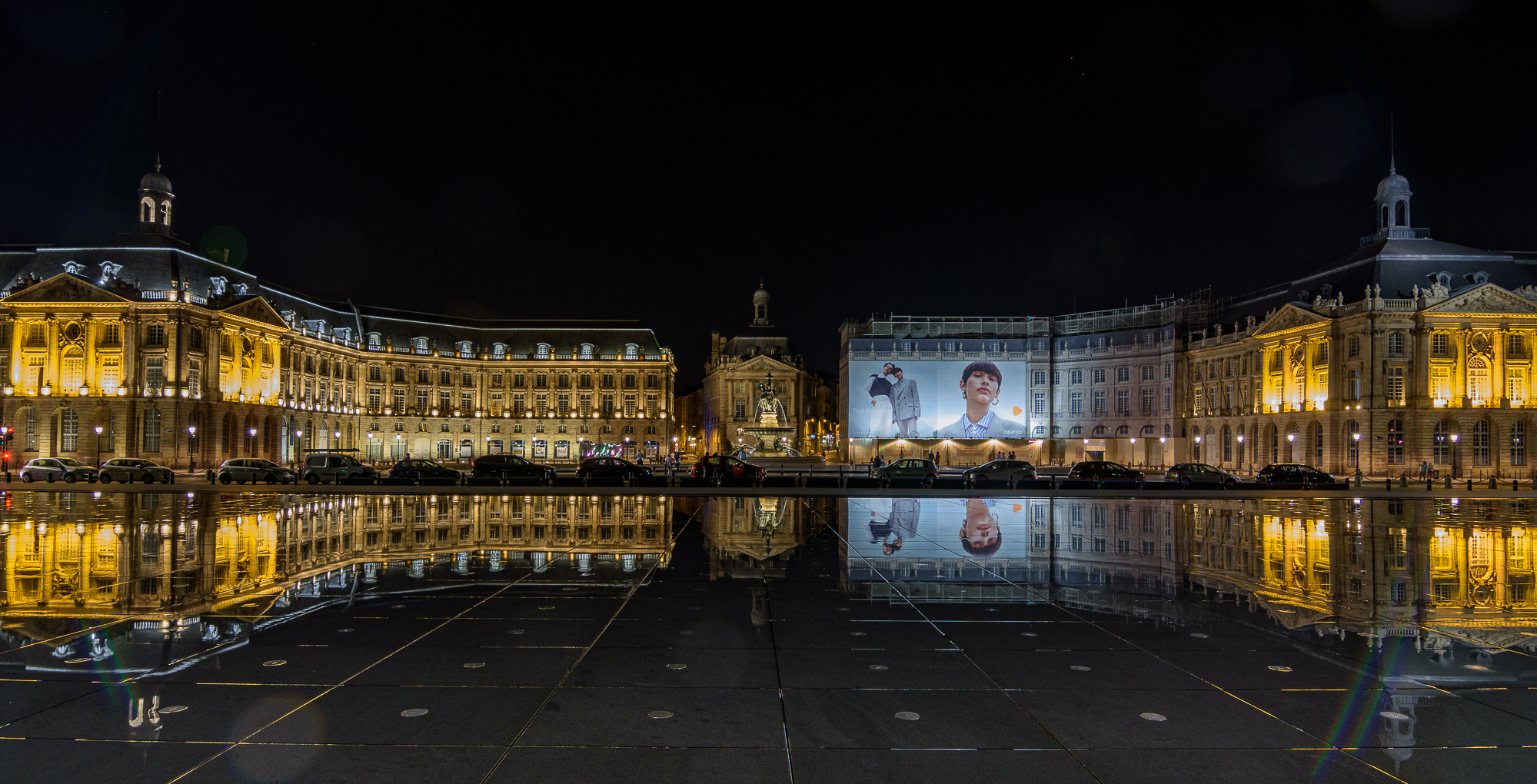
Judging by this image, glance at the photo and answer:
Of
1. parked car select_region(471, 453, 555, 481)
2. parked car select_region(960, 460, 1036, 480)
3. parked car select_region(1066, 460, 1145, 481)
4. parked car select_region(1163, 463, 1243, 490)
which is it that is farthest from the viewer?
parked car select_region(960, 460, 1036, 480)

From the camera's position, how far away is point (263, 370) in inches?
3132

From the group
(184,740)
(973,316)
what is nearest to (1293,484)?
(184,740)

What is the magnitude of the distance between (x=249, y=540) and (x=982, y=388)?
250 feet

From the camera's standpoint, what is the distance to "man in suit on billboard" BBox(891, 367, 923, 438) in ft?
285

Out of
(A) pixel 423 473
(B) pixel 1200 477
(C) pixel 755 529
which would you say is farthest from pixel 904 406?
(C) pixel 755 529

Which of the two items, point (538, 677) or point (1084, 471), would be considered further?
point (1084, 471)

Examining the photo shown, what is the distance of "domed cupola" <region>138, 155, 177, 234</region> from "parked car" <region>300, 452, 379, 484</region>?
5088 centimetres

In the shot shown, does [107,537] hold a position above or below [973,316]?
below

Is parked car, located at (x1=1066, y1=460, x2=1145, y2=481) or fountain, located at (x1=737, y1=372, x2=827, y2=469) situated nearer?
parked car, located at (x1=1066, y1=460, x2=1145, y2=481)

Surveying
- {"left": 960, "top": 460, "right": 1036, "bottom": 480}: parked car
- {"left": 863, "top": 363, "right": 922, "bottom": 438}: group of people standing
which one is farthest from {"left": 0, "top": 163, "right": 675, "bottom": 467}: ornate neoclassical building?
{"left": 960, "top": 460, "right": 1036, "bottom": 480}: parked car

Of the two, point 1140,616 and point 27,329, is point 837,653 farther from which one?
point 27,329

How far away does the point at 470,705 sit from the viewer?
25.9 ft

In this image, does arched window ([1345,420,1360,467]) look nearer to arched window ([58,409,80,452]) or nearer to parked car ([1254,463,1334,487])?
parked car ([1254,463,1334,487])

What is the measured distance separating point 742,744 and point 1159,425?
86756 millimetres
